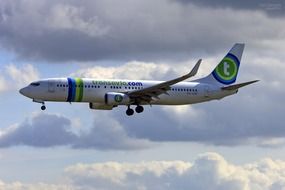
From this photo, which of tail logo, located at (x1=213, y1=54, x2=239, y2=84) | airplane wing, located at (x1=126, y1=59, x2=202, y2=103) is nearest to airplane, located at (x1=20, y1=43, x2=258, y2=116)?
airplane wing, located at (x1=126, y1=59, x2=202, y2=103)

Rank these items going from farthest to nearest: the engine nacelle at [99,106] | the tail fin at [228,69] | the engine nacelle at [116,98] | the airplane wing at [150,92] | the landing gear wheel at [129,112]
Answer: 1. the tail fin at [228,69]
2. the engine nacelle at [99,106]
3. the landing gear wheel at [129,112]
4. the engine nacelle at [116,98]
5. the airplane wing at [150,92]

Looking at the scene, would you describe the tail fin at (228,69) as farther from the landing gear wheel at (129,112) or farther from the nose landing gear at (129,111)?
the landing gear wheel at (129,112)

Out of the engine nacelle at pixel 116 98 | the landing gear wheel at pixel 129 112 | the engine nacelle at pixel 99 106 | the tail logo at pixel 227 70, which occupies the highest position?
the tail logo at pixel 227 70

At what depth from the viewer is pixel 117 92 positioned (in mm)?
127188

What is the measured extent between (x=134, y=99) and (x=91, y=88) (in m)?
6.16

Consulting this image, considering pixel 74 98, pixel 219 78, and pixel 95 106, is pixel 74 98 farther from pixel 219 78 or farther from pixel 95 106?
pixel 219 78

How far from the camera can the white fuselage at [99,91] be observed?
123562mm

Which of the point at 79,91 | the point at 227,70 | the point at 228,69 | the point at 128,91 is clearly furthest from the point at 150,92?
the point at 228,69

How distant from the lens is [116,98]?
12506 centimetres

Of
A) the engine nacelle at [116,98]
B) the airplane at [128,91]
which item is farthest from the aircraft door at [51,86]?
the engine nacelle at [116,98]

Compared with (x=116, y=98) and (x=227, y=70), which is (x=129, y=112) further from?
(x=227, y=70)

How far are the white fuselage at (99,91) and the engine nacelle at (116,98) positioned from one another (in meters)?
0.93

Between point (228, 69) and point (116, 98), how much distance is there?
24.5 metres

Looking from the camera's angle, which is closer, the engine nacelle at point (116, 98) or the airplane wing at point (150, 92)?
the airplane wing at point (150, 92)
